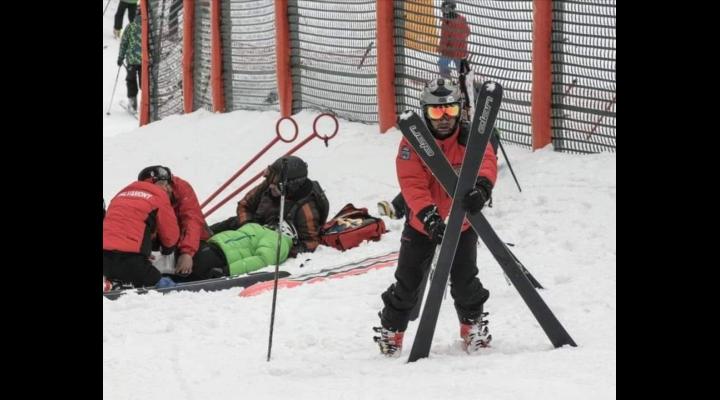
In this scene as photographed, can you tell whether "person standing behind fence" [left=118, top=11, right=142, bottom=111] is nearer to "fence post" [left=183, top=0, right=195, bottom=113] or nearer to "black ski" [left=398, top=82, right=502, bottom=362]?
"fence post" [left=183, top=0, right=195, bottom=113]

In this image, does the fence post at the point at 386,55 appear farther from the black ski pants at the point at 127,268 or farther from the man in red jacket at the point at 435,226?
the man in red jacket at the point at 435,226

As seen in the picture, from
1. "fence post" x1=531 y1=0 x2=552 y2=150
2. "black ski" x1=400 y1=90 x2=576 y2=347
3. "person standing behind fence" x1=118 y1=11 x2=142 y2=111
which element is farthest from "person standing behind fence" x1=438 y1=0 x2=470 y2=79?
"person standing behind fence" x1=118 y1=11 x2=142 y2=111

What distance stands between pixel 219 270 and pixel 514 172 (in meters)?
2.66

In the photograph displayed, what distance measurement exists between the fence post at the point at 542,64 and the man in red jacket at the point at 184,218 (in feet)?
9.53

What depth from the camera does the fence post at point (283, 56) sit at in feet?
43.4

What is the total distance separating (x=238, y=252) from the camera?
8625 mm

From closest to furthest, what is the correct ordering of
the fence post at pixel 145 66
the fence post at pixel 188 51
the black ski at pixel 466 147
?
the black ski at pixel 466 147 → the fence post at pixel 188 51 → the fence post at pixel 145 66

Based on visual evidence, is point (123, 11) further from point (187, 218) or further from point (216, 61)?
point (187, 218)

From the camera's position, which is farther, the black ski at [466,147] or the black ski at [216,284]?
the black ski at [216,284]

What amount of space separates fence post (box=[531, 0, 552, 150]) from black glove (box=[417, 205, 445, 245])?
4522mm

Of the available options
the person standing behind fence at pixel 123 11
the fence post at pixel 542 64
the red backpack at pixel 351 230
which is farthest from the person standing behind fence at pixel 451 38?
the person standing behind fence at pixel 123 11

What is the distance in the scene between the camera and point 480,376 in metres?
5.14
